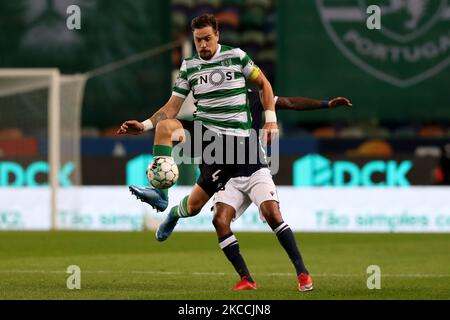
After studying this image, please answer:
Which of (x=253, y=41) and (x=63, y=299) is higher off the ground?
(x=253, y=41)

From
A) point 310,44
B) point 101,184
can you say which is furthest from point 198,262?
point 310,44

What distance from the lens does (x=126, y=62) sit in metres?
23.9

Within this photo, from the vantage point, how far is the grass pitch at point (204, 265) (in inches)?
393

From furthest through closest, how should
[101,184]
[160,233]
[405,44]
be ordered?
1. [405,44]
2. [101,184]
3. [160,233]

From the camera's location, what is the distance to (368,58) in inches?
918

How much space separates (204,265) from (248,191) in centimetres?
338

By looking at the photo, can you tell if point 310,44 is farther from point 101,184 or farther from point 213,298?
point 213,298

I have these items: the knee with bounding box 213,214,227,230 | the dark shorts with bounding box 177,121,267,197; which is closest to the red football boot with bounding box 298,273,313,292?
the knee with bounding box 213,214,227,230

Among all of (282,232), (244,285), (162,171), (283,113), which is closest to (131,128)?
(162,171)

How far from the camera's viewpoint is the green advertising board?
23125 mm

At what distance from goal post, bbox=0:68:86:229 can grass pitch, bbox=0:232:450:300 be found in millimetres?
2002

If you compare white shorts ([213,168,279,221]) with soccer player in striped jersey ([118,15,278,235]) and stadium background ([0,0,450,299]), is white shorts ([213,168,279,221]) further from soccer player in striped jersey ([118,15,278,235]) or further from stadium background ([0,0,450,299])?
stadium background ([0,0,450,299])

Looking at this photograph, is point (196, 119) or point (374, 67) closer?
point (196, 119)

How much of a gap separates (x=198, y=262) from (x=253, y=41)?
424 inches
